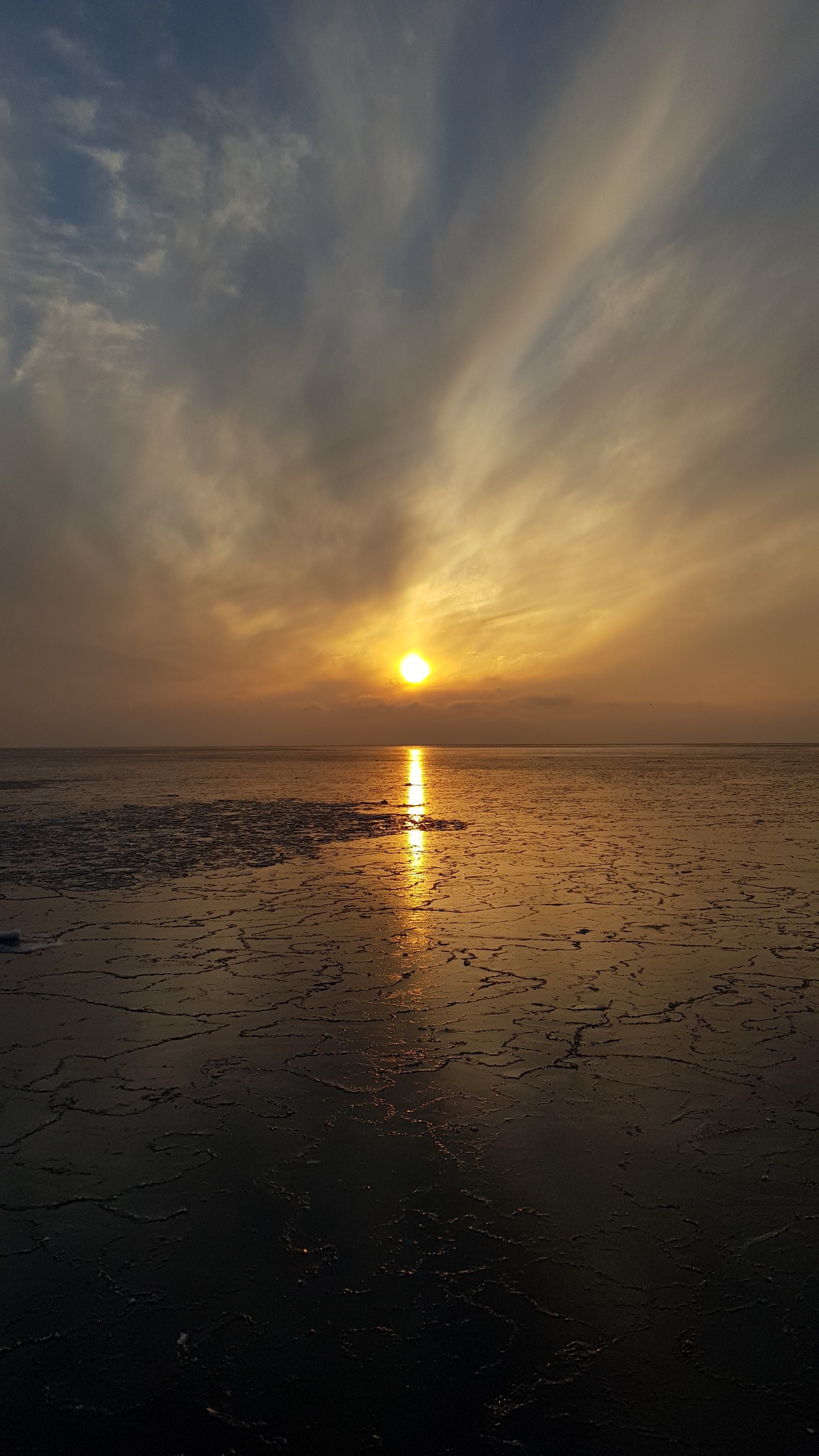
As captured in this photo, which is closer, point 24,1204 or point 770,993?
point 24,1204

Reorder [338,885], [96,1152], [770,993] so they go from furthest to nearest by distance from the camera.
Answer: [338,885] → [770,993] → [96,1152]

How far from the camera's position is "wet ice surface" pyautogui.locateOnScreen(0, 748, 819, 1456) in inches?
79.0

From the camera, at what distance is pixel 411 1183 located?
299 centimetres

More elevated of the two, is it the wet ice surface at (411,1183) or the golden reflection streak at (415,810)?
the wet ice surface at (411,1183)

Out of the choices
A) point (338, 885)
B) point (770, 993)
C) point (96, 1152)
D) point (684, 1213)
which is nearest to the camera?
point (684, 1213)

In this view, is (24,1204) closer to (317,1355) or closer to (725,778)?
(317,1355)

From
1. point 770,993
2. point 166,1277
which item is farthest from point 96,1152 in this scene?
point 770,993

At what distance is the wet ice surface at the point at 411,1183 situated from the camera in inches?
79.0

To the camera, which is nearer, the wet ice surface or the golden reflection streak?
the wet ice surface

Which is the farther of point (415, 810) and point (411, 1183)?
point (415, 810)

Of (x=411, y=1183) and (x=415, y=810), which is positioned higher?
(x=411, y=1183)

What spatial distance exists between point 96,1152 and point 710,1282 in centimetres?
242

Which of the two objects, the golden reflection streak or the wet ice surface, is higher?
the wet ice surface

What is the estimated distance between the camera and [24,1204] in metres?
2.86
